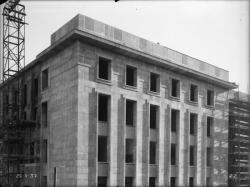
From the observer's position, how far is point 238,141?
38531mm

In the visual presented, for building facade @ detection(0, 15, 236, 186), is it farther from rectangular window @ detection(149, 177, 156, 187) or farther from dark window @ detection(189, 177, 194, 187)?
dark window @ detection(189, 177, 194, 187)

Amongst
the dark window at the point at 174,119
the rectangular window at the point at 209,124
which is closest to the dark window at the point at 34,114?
the dark window at the point at 174,119

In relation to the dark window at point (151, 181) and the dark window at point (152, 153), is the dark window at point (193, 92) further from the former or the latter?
the dark window at point (151, 181)

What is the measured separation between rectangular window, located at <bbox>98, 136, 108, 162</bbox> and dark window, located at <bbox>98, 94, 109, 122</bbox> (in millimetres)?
1614

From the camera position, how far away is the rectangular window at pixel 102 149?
1055 inches

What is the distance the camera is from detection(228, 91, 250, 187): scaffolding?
39250 millimetres

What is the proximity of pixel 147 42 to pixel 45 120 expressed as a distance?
1264 cm

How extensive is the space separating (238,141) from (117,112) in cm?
1855

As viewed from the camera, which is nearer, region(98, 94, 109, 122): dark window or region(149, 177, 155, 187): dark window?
region(98, 94, 109, 122): dark window

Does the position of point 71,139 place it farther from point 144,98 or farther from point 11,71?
point 11,71

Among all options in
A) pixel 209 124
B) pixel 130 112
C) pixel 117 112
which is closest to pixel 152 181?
pixel 130 112


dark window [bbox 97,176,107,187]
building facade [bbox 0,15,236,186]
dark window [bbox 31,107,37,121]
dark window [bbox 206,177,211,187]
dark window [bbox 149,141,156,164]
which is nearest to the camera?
building facade [bbox 0,15,236,186]

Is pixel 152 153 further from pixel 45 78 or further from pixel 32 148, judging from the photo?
pixel 45 78

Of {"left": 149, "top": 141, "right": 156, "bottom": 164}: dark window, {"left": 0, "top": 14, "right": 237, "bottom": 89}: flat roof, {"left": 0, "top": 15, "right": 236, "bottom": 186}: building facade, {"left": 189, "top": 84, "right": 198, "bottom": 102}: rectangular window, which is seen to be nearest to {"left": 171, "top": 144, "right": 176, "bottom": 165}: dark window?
{"left": 0, "top": 15, "right": 236, "bottom": 186}: building facade
